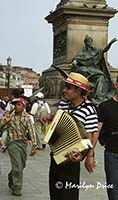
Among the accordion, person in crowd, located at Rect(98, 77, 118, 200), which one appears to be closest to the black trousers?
the accordion

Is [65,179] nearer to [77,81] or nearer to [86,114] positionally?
[86,114]

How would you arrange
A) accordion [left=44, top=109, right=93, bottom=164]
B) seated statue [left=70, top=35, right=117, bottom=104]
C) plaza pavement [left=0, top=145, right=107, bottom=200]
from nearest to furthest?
1. accordion [left=44, top=109, right=93, bottom=164]
2. plaza pavement [left=0, top=145, right=107, bottom=200]
3. seated statue [left=70, top=35, right=117, bottom=104]

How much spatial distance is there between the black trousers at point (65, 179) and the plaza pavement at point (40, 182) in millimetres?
882

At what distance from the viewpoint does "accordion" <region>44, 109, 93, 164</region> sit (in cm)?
493

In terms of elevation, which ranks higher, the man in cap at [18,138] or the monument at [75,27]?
the monument at [75,27]

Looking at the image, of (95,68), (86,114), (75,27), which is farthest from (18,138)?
(75,27)

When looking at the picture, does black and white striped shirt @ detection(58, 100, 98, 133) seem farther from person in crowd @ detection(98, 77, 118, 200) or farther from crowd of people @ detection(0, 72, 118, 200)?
person in crowd @ detection(98, 77, 118, 200)

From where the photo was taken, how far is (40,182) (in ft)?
28.3

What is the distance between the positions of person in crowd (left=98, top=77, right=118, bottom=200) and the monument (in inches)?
559

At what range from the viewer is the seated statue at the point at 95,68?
58.7ft

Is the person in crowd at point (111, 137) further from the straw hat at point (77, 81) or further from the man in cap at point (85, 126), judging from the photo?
the straw hat at point (77, 81)

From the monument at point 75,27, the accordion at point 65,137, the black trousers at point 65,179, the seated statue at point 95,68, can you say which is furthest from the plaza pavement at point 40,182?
the monument at point 75,27

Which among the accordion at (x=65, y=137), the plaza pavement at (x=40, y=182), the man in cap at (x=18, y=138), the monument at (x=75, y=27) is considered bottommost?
the plaza pavement at (x=40, y=182)

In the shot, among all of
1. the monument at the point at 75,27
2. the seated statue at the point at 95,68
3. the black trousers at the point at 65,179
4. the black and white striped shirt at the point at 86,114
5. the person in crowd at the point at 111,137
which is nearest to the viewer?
the black trousers at the point at 65,179
